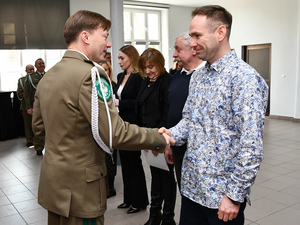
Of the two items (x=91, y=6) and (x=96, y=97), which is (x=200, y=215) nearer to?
(x=96, y=97)

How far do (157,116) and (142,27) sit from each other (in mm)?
9899

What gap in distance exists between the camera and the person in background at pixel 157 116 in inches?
111

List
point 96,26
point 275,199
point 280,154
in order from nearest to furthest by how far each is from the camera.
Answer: point 96,26 < point 275,199 < point 280,154

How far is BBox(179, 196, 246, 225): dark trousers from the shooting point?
154 cm

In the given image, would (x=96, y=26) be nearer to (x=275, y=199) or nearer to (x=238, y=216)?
(x=238, y=216)

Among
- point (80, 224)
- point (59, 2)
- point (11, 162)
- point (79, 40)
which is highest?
point (59, 2)

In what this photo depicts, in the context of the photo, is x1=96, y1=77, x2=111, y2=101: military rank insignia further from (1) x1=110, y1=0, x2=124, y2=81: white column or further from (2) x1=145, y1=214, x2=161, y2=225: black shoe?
(1) x1=110, y1=0, x2=124, y2=81: white column

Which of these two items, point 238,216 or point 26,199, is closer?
point 238,216

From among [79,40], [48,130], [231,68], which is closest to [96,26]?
[79,40]

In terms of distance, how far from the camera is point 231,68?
1.50m

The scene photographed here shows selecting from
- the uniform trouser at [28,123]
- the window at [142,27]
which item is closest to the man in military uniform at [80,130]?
the uniform trouser at [28,123]

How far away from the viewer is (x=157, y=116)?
2881mm

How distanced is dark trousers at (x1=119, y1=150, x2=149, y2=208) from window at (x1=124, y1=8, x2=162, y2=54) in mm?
9098

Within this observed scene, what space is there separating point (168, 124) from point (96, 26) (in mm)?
1059
